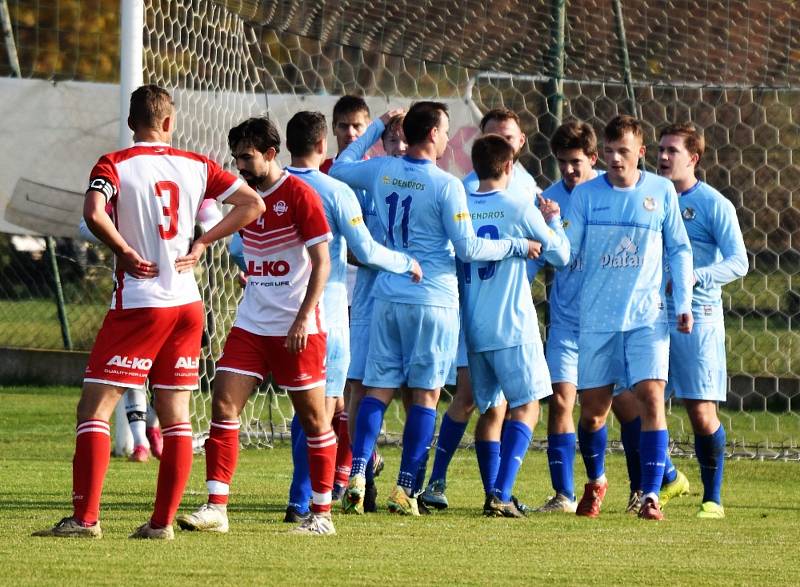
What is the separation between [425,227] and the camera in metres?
7.33

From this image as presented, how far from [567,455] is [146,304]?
2.84 meters

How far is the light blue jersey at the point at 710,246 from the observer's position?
780 centimetres

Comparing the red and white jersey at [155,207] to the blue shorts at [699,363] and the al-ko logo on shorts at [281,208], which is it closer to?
the al-ko logo on shorts at [281,208]

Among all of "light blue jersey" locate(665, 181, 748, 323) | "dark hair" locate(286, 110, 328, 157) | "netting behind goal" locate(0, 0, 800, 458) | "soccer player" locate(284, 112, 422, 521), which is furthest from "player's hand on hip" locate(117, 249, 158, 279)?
"netting behind goal" locate(0, 0, 800, 458)

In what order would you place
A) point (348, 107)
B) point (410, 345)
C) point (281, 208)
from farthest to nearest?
point (348, 107)
point (410, 345)
point (281, 208)

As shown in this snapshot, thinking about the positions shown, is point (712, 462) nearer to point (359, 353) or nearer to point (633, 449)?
point (633, 449)

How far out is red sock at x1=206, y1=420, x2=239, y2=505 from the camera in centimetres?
625

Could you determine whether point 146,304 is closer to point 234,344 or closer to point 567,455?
point 234,344

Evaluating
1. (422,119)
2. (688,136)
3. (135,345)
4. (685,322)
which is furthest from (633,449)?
(135,345)

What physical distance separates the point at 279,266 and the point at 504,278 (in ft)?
5.04

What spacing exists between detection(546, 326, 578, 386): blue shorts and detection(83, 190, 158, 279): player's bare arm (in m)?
2.73

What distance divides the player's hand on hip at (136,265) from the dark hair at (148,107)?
20.4 inches

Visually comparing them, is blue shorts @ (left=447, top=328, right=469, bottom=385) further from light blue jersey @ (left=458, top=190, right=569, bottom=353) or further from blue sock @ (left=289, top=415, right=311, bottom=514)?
blue sock @ (left=289, top=415, right=311, bottom=514)

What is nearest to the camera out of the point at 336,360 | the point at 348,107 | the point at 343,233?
the point at 343,233
